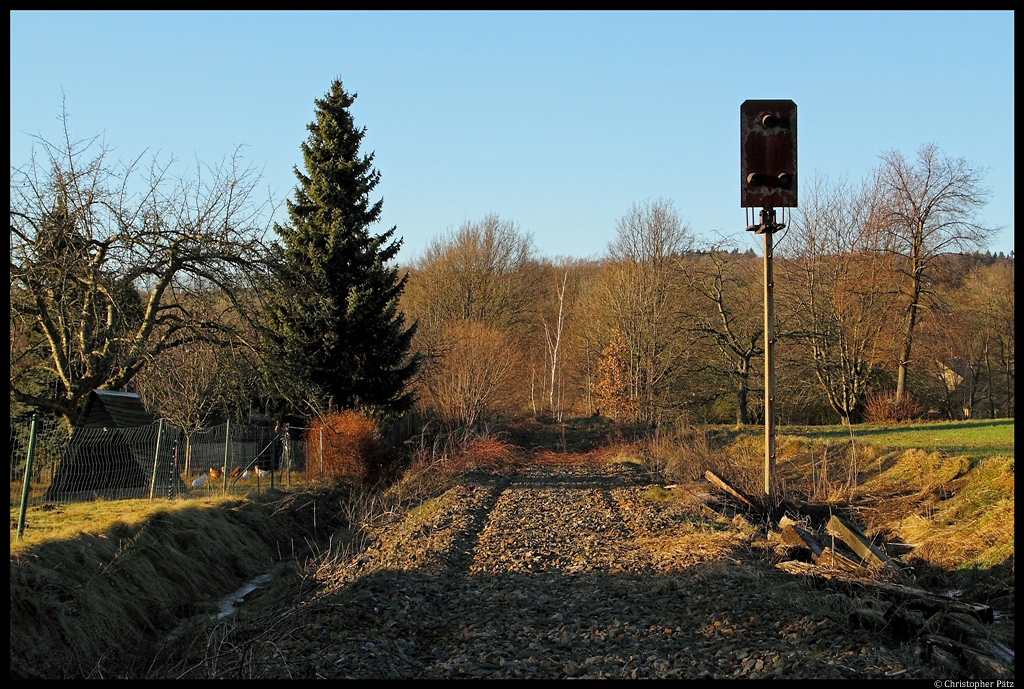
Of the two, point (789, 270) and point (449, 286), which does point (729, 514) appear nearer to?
point (789, 270)

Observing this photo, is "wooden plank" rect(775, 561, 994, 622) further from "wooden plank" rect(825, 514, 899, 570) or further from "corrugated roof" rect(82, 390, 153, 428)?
"corrugated roof" rect(82, 390, 153, 428)

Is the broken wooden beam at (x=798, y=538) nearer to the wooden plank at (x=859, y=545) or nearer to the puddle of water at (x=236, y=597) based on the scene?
the wooden plank at (x=859, y=545)

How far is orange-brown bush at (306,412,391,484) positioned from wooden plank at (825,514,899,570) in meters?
12.7

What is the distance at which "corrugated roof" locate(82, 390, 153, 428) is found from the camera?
17.0 metres

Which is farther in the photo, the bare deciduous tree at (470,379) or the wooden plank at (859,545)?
the bare deciduous tree at (470,379)

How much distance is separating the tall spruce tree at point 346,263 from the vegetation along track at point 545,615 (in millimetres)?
12870

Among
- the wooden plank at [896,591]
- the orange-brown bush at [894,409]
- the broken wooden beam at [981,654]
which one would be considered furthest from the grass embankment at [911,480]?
the orange-brown bush at [894,409]

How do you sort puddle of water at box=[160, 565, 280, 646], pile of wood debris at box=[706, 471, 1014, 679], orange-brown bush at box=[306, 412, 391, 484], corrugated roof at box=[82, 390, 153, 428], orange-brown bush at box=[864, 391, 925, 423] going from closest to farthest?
pile of wood debris at box=[706, 471, 1014, 679] < puddle of water at box=[160, 565, 280, 646] < corrugated roof at box=[82, 390, 153, 428] < orange-brown bush at box=[306, 412, 391, 484] < orange-brown bush at box=[864, 391, 925, 423]

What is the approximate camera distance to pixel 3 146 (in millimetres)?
6031

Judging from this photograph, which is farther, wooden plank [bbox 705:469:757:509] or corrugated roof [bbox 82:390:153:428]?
corrugated roof [bbox 82:390:153:428]

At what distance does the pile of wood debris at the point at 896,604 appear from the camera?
6.34 meters

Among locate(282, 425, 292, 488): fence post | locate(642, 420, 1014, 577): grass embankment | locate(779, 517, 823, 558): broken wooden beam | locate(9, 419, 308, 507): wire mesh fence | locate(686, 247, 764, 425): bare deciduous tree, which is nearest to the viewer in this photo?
locate(779, 517, 823, 558): broken wooden beam

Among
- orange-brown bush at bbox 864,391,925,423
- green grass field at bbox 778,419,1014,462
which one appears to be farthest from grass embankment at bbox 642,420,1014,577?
orange-brown bush at bbox 864,391,925,423

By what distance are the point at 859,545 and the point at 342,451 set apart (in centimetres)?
1364
